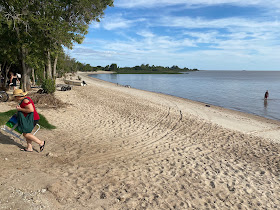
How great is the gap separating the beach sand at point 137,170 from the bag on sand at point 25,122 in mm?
700

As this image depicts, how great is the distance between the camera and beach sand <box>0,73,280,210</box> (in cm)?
396

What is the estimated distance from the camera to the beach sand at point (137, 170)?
3963 millimetres

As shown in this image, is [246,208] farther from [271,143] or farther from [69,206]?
[271,143]

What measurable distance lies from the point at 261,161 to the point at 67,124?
7.67 metres

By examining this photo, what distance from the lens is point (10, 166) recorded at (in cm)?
464

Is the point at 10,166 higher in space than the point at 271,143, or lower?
higher

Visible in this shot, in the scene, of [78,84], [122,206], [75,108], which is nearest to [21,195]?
[122,206]

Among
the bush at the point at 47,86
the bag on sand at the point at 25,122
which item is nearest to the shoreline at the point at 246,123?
the bag on sand at the point at 25,122

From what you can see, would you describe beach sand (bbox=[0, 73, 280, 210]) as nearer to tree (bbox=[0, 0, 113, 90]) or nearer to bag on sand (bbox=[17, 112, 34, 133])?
bag on sand (bbox=[17, 112, 34, 133])

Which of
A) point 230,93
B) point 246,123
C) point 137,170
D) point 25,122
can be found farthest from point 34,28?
point 230,93

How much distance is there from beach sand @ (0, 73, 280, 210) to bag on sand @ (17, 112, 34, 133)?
70 cm

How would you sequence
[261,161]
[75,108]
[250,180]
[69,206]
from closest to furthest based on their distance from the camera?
[69,206] < [250,180] < [261,161] < [75,108]

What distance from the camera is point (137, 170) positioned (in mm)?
5391

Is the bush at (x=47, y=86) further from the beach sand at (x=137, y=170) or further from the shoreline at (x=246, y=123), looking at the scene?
the shoreline at (x=246, y=123)
